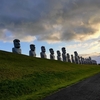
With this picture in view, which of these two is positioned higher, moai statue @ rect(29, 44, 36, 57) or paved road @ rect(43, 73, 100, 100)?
moai statue @ rect(29, 44, 36, 57)

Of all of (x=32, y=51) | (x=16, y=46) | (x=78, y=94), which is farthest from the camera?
(x=32, y=51)

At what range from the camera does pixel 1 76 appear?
91.7 ft

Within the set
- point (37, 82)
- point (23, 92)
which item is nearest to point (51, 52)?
point (37, 82)

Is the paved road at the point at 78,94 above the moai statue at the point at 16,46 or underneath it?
underneath

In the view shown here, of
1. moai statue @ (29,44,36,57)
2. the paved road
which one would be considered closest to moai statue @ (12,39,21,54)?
moai statue @ (29,44,36,57)

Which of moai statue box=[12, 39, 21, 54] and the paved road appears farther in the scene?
moai statue box=[12, 39, 21, 54]

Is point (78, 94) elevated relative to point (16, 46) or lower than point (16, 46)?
lower

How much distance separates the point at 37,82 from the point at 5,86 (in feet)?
17.8

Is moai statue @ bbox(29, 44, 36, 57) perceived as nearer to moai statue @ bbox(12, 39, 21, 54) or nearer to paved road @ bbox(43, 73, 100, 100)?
moai statue @ bbox(12, 39, 21, 54)

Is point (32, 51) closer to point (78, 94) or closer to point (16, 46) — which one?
point (16, 46)

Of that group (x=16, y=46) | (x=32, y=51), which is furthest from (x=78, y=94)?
(x=32, y=51)

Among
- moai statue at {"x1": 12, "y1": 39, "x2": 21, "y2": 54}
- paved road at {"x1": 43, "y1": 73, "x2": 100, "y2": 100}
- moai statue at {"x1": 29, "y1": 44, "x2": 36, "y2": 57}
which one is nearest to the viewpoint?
paved road at {"x1": 43, "y1": 73, "x2": 100, "y2": 100}

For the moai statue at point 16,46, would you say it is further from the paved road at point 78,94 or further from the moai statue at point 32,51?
the paved road at point 78,94

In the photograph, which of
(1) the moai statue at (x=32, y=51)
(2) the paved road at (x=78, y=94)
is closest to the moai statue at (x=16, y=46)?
(1) the moai statue at (x=32, y=51)
